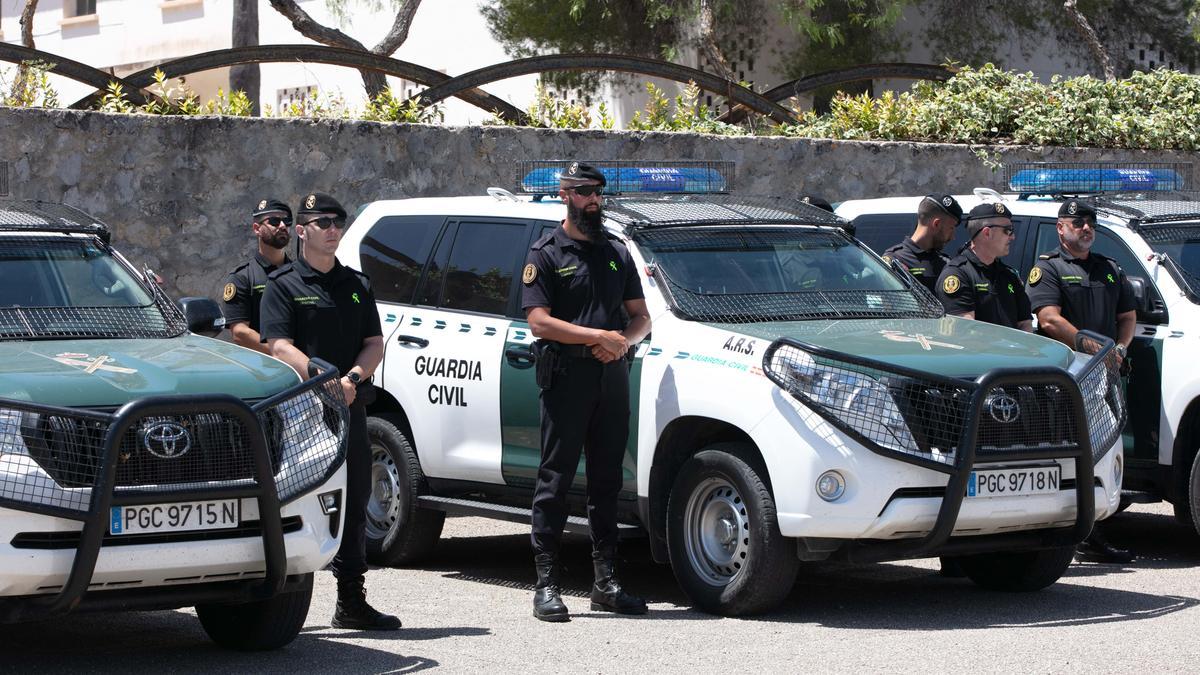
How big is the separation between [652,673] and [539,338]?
1.92 meters

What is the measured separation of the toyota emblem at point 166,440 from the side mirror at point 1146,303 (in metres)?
5.56

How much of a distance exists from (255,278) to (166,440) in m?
2.61

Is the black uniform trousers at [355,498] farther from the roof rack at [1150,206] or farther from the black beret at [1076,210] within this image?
the roof rack at [1150,206]

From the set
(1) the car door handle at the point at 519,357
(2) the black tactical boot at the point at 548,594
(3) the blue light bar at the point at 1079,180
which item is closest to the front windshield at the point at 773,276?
(1) the car door handle at the point at 519,357

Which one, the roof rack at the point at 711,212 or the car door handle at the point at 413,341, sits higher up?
the roof rack at the point at 711,212

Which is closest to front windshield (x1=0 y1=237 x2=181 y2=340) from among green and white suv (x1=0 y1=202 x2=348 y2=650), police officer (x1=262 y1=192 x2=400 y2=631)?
green and white suv (x1=0 y1=202 x2=348 y2=650)

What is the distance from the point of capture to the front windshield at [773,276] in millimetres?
8625

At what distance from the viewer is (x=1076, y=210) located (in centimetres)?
1009

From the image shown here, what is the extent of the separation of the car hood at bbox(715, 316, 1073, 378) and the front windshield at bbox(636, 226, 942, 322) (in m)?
0.18

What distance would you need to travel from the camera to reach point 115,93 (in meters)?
12.5

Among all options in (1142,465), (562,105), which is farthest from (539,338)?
(562,105)

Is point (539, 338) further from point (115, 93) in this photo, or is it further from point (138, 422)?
point (115, 93)

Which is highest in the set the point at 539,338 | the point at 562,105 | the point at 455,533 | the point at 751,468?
the point at 562,105

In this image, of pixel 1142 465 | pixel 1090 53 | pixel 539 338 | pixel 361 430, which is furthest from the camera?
pixel 1090 53
